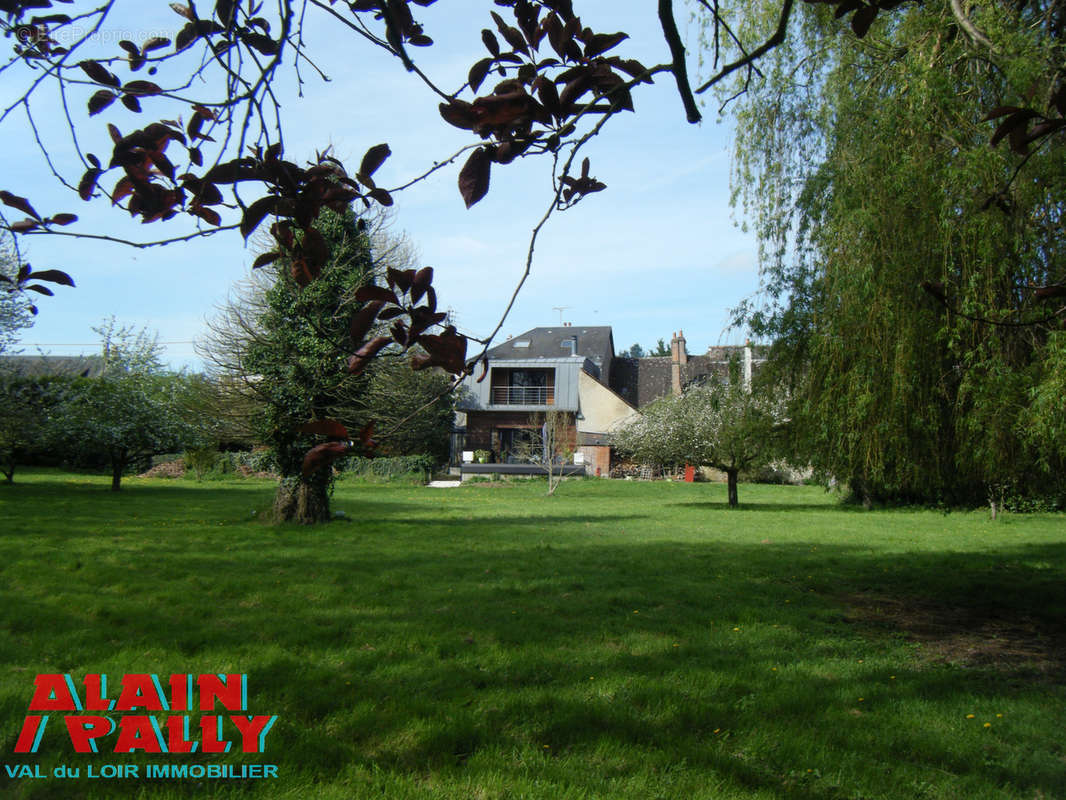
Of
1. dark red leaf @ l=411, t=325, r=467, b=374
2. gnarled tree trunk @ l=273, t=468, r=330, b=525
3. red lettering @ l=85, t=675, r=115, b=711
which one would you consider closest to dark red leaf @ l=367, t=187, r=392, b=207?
dark red leaf @ l=411, t=325, r=467, b=374

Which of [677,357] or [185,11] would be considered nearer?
[185,11]

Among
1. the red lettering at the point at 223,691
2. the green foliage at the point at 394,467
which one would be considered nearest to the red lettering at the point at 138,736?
the red lettering at the point at 223,691

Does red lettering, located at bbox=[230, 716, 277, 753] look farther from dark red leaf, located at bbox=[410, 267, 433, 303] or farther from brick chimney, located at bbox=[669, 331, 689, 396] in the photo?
brick chimney, located at bbox=[669, 331, 689, 396]

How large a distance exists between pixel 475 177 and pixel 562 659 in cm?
356

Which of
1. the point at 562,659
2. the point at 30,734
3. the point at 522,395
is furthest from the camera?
the point at 522,395

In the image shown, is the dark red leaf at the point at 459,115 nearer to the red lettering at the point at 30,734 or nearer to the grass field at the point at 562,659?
the grass field at the point at 562,659

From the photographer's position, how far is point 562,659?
4.63 metres

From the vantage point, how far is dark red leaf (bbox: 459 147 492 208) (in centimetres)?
185

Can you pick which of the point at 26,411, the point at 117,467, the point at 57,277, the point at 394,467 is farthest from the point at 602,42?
the point at 394,467

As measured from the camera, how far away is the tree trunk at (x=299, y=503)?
41.8ft

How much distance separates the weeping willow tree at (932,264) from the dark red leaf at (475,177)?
16.4 ft

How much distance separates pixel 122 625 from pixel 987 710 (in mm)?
5464

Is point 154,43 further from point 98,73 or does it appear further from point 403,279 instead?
point 403,279

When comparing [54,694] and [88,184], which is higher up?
[88,184]
